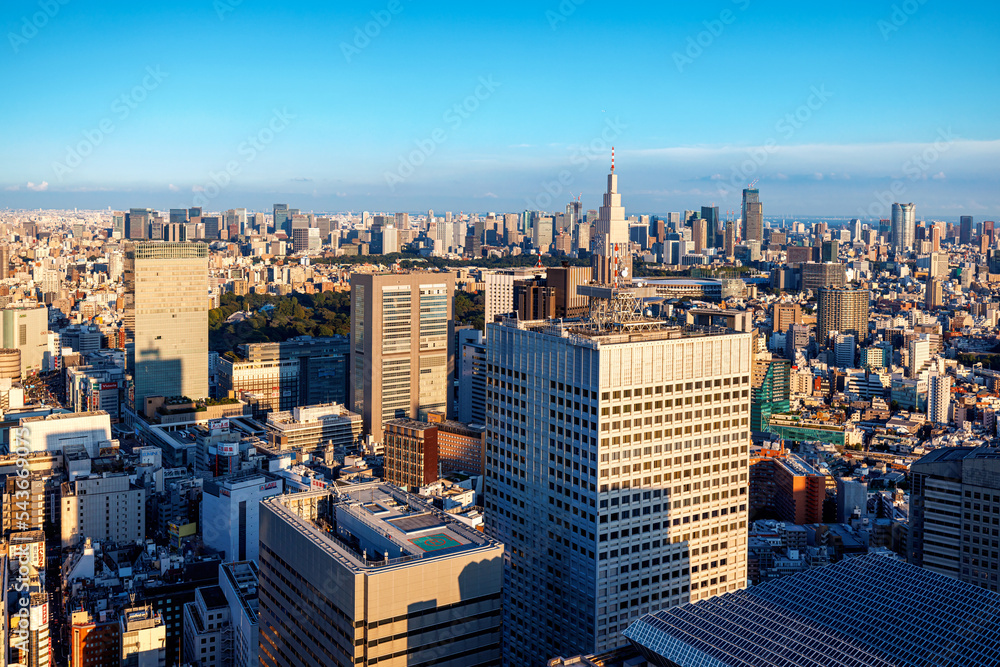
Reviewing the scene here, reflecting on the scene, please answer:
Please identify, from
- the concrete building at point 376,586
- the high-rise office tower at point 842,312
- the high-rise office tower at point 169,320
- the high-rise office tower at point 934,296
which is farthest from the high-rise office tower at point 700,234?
the concrete building at point 376,586

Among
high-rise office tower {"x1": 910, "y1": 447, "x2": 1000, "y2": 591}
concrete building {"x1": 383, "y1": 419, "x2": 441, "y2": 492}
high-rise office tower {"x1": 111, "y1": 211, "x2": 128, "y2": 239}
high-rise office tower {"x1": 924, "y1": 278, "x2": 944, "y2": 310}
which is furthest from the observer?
high-rise office tower {"x1": 111, "y1": 211, "x2": 128, "y2": 239}

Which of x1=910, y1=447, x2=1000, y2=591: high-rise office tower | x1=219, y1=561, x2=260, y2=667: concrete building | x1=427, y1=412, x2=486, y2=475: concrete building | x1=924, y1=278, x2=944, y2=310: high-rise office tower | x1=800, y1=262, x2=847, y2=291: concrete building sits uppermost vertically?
x1=800, y1=262, x2=847, y2=291: concrete building

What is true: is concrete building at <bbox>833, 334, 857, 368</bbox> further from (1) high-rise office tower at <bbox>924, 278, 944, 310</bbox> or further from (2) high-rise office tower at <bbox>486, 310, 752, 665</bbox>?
(2) high-rise office tower at <bbox>486, 310, 752, 665</bbox>

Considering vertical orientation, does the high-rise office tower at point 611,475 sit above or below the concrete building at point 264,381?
above

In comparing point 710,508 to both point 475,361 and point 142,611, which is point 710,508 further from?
point 475,361

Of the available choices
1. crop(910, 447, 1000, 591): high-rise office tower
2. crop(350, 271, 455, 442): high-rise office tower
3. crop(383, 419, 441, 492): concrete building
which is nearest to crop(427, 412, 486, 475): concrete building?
crop(383, 419, 441, 492): concrete building

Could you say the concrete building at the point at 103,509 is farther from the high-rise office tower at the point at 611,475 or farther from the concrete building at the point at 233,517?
the high-rise office tower at the point at 611,475
